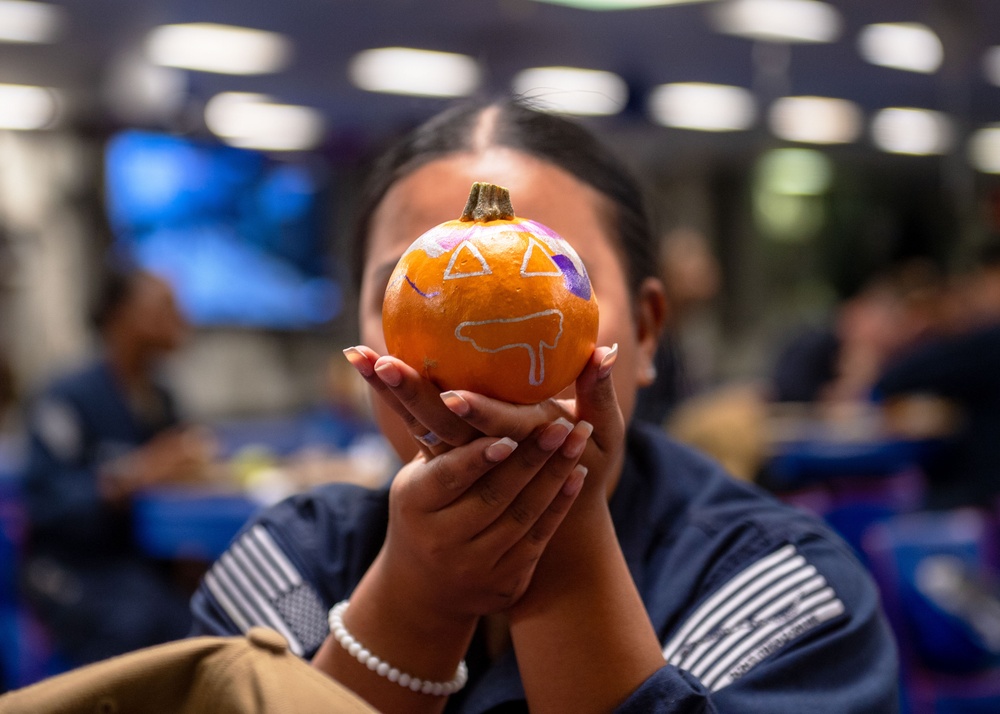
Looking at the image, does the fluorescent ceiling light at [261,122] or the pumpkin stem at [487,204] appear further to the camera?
the fluorescent ceiling light at [261,122]

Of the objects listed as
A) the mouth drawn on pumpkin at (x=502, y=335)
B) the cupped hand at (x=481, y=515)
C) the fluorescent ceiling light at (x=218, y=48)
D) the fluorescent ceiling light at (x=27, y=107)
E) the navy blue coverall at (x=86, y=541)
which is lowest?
the navy blue coverall at (x=86, y=541)

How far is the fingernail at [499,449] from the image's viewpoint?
0.56m

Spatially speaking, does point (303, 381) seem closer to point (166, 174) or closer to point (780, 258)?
point (166, 174)

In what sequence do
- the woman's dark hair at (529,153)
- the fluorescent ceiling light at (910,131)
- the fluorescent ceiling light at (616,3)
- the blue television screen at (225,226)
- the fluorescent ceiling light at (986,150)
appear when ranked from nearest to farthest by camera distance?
the woman's dark hair at (529,153) → the fluorescent ceiling light at (616,3) → the blue television screen at (225,226) → the fluorescent ceiling light at (910,131) → the fluorescent ceiling light at (986,150)

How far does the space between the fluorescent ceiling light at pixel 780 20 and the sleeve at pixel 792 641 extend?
5.56 meters

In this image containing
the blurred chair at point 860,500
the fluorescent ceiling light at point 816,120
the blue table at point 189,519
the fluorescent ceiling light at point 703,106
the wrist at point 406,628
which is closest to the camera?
the wrist at point 406,628

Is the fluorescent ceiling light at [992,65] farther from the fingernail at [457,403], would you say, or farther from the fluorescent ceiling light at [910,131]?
the fingernail at [457,403]

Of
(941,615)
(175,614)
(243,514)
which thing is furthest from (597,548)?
(175,614)

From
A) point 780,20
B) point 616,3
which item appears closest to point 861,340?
point 616,3

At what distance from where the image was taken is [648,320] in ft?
3.10

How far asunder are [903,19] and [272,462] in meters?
5.13

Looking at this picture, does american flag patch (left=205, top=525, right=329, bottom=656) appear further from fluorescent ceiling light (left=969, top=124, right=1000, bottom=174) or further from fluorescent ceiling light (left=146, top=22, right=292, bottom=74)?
fluorescent ceiling light (left=969, top=124, right=1000, bottom=174)

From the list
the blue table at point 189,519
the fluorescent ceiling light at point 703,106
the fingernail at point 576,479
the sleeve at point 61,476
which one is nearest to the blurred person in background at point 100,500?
the sleeve at point 61,476

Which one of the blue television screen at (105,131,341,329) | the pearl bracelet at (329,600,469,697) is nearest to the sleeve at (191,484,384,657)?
the pearl bracelet at (329,600,469,697)
